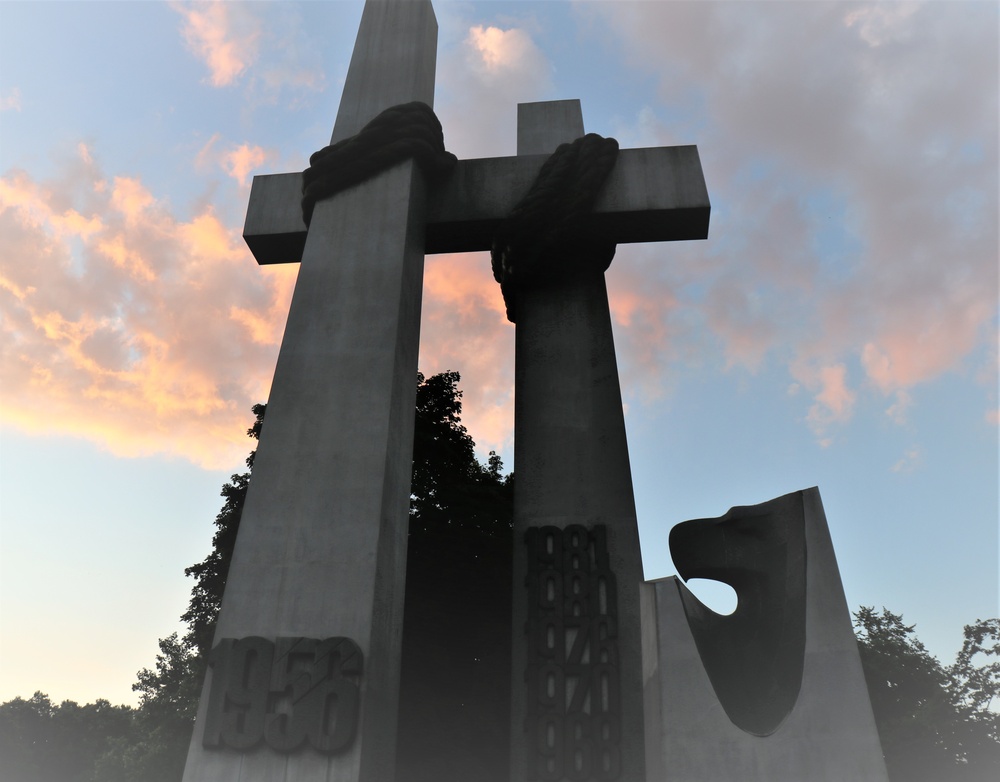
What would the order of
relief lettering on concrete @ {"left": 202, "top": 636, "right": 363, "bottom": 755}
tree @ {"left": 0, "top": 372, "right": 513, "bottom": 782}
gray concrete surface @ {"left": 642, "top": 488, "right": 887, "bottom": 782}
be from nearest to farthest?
gray concrete surface @ {"left": 642, "top": 488, "right": 887, "bottom": 782} < relief lettering on concrete @ {"left": 202, "top": 636, "right": 363, "bottom": 755} < tree @ {"left": 0, "top": 372, "right": 513, "bottom": 782}

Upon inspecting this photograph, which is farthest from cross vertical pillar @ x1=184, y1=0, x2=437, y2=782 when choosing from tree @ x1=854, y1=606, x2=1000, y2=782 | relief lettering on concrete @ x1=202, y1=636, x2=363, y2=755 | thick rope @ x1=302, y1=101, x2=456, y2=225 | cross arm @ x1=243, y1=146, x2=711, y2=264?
tree @ x1=854, y1=606, x2=1000, y2=782

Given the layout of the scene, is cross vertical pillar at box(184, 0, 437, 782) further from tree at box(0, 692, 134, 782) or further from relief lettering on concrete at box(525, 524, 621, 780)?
tree at box(0, 692, 134, 782)

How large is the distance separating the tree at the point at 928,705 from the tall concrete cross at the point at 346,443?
19.5 m

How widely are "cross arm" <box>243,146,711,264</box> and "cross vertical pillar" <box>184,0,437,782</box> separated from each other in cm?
82

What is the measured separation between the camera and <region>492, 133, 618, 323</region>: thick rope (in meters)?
10.2

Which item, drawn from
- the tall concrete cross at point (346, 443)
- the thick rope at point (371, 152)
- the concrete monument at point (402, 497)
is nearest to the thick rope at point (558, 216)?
the concrete monument at point (402, 497)

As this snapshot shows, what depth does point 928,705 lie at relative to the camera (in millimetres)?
25359

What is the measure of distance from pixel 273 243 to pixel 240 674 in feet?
20.4

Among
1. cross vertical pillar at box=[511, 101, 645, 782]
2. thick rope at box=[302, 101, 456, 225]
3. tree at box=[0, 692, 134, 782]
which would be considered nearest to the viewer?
cross vertical pillar at box=[511, 101, 645, 782]

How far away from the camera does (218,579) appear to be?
1498cm

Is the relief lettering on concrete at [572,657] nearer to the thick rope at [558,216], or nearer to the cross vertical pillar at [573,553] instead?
the cross vertical pillar at [573,553]

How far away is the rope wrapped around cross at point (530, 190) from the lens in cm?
972

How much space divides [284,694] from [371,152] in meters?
6.36

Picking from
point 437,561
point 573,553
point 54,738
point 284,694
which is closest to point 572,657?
point 573,553
